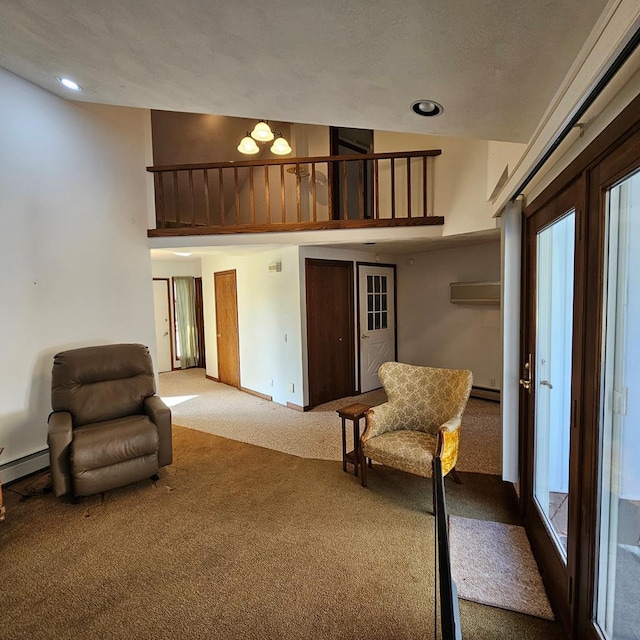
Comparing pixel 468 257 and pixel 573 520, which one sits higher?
pixel 468 257

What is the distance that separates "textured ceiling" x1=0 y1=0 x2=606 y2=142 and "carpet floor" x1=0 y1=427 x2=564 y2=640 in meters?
2.31

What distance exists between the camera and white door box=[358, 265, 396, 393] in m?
5.69

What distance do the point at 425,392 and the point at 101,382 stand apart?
9.06 ft

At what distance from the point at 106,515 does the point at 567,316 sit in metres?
3.14

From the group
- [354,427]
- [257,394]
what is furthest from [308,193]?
[354,427]

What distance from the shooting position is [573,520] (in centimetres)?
159

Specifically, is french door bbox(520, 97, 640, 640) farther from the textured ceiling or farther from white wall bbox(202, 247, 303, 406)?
white wall bbox(202, 247, 303, 406)

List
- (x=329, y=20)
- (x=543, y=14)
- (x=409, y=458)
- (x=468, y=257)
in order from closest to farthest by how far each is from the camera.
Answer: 1. (x=543, y=14)
2. (x=329, y=20)
3. (x=409, y=458)
4. (x=468, y=257)

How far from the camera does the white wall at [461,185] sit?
342cm

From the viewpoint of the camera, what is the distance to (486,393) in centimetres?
516

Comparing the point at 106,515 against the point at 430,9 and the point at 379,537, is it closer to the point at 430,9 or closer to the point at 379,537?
the point at 379,537

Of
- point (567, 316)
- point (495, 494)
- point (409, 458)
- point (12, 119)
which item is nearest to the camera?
point (567, 316)

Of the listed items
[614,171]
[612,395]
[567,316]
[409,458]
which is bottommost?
[409,458]

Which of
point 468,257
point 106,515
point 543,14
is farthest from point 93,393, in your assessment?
point 468,257
